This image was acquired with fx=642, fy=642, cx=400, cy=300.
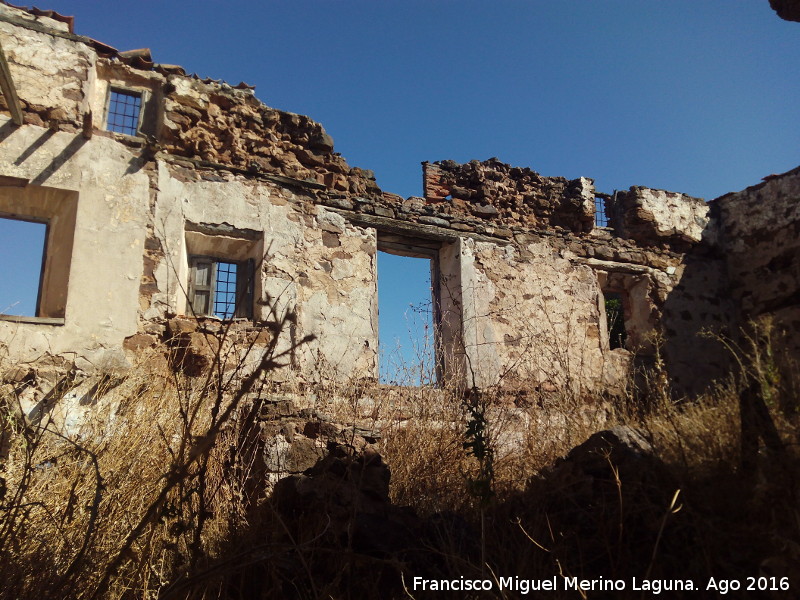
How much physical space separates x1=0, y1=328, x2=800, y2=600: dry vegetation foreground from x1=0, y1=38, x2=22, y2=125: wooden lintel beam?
3096mm

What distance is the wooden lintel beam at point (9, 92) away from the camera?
540 centimetres

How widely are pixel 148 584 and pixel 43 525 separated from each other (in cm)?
67

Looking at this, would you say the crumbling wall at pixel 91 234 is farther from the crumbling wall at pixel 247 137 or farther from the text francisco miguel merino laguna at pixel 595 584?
the text francisco miguel merino laguna at pixel 595 584

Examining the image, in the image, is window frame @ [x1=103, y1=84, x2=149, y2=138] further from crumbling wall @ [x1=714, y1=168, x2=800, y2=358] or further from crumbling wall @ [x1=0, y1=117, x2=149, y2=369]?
crumbling wall @ [x1=714, y1=168, x2=800, y2=358]

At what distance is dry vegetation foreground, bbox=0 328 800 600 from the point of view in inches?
98.8

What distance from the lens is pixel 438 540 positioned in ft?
9.76

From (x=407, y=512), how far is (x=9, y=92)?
5071 mm

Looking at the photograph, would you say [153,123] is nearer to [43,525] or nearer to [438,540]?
[43,525]

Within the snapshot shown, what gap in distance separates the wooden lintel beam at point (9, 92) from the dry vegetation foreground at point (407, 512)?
122 inches

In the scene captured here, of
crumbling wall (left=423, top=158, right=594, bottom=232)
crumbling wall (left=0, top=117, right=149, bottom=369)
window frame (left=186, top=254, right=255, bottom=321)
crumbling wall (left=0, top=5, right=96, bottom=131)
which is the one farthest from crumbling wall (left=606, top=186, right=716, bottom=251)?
crumbling wall (left=0, top=5, right=96, bottom=131)

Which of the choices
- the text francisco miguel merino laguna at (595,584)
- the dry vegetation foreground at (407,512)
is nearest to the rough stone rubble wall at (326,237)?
the dry vegetation foreground at (407,512)

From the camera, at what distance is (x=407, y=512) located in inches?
131

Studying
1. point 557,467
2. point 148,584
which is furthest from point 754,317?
point 148,584

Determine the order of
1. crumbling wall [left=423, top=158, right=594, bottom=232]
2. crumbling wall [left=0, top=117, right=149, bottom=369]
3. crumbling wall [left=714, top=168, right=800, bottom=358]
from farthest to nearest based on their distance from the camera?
crumbling wall [left=714, top=168, right=800, bottom=358] < crumbling wall [left=423, top=158, right=594, bottom=232] < crumbling wall [left=0, top=117, right=149, bottom=369]
